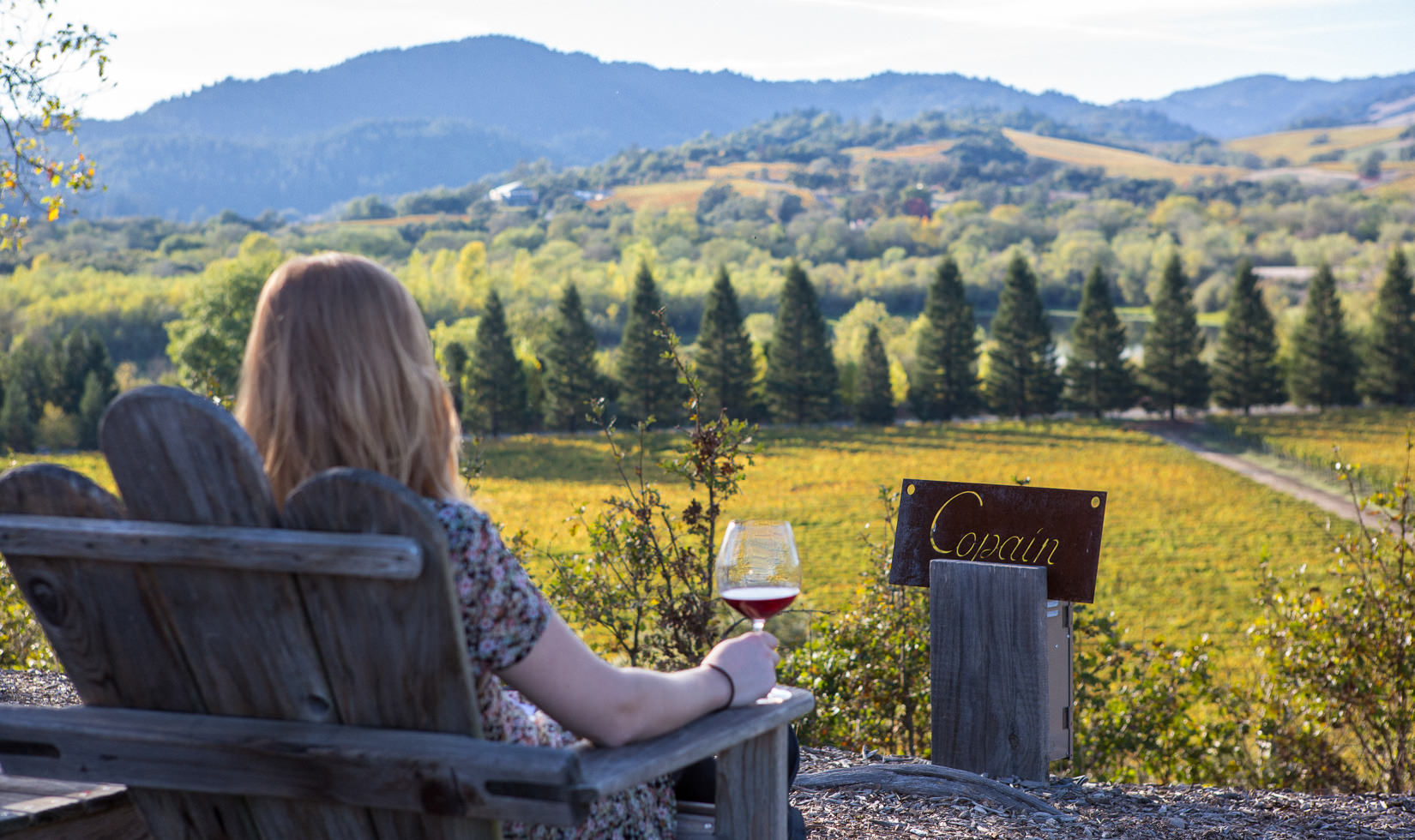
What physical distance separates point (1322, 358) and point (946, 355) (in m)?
16.3

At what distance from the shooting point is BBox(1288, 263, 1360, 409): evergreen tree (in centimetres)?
4897

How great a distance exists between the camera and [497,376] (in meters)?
48.6

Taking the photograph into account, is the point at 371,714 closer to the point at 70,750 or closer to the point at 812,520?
the point at 70,750

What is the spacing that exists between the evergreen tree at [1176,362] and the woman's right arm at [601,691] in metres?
51.8

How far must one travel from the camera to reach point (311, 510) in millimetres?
1069

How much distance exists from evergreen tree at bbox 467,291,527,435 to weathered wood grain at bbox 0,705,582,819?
46.4 m

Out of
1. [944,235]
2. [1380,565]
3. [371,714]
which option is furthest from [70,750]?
[944,235]

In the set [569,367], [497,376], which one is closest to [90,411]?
[497,376]

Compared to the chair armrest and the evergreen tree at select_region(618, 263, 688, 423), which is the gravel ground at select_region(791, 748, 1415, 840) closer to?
the chair armrest

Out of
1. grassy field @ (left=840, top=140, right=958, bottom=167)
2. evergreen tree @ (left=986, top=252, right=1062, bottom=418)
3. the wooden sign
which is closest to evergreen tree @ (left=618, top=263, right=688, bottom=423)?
evergreen tree @ (left=986, top=252, right=1062, bottom=418)

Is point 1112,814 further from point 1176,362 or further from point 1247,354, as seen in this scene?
point 1247,354

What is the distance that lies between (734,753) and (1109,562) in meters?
26.5

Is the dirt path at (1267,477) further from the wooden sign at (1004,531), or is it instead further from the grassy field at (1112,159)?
the grassy field at (1112,159)

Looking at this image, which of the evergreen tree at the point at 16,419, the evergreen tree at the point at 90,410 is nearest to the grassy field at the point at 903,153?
the evergreen tree at the point at 90,410
